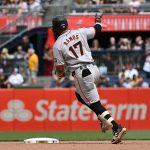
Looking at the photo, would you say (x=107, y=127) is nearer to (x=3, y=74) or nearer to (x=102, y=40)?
(x=3, y=74)

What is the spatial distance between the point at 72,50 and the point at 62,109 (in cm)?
760

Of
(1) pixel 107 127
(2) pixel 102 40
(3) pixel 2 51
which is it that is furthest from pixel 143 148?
(2) pixel 102 40

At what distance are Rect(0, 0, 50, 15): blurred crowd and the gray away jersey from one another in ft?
42.6

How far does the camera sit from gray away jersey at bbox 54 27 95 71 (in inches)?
388

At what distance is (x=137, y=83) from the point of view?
19484mm

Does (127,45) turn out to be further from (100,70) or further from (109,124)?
(109,124)

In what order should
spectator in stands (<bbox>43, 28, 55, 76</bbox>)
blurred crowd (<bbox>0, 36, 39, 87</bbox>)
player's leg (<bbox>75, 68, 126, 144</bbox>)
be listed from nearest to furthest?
player's leg (<bbox>75, 68, 126, 144</bbox>) → blurred crowd (<bbox>0, 36, 39, 87</bbox>) → spectator in stands (<bbox>43, 28, 55, 76</bbox>)

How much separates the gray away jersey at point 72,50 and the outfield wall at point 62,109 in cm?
729

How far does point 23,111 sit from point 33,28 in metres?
6.25

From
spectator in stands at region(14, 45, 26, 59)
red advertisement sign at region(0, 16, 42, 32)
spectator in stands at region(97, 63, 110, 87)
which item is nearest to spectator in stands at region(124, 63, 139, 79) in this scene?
spectator in stands at region(97, 63, 110, 87)

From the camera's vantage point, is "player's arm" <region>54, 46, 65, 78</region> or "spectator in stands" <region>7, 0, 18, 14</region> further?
"spectator in stands" <region>7, 0, 18, 14</region>

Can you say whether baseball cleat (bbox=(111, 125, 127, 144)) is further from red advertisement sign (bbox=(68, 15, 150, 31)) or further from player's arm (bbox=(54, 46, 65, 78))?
red advertisement sign (bbox=(68, 15, 150, 31))

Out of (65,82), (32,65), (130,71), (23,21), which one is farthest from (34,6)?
(130,71)

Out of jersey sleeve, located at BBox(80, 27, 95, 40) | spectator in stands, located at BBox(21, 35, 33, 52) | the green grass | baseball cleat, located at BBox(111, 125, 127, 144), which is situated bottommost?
spectator in stands, located at BBox(21, 35, 33, 52)
